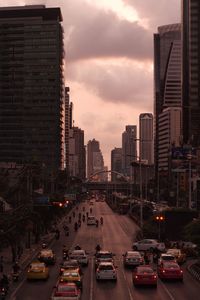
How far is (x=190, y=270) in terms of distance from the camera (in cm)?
4422

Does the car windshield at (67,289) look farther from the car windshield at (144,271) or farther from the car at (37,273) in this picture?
the car at (37,273)

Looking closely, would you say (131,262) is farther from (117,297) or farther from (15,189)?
(15,189)

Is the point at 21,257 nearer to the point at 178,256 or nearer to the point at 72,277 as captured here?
the point at 178,256

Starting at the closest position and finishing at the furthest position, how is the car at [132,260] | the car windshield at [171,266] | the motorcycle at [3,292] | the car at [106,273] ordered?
the motorcycle at [3,292]
the car at [106,273]
the car windshield at [171,266]
the car at [132,260]

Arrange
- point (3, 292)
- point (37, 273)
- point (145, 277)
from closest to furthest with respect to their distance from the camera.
Result: 1. point (3, 292)
2. point (145, 277)
3. point (37, 273)

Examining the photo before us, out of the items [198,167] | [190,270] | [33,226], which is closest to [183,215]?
[33,226]

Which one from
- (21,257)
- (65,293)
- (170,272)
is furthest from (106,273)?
(21,257)

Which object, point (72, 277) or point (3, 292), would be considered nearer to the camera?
point (3, 292)

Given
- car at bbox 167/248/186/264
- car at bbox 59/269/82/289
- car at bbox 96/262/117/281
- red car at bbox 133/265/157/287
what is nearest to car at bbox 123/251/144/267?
car at bbox 167/248/186/264

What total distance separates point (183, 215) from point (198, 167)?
73.1m

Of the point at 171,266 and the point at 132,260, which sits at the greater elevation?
the point at 171,266

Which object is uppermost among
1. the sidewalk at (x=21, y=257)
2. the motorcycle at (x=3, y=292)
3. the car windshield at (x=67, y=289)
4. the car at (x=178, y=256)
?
the car windshield at (x=67, y=289)

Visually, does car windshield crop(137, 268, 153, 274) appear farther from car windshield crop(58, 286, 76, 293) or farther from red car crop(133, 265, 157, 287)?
car windshield crop(58, 286, 76, 293)

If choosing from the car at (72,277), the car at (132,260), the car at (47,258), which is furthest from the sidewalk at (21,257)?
the car at (72,277)
